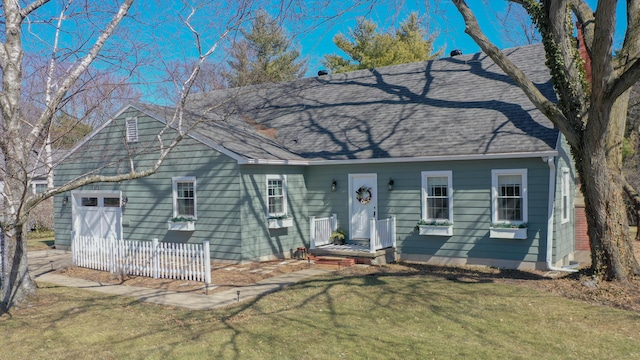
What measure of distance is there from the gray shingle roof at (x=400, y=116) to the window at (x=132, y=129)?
2.13 m

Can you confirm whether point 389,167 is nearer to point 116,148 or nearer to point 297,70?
point 116,148

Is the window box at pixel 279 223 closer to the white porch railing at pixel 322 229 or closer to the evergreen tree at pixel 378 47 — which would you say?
the white porch railing at pixel 322 229

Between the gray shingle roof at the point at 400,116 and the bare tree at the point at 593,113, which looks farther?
the gray shingle roof at the point at 400,116

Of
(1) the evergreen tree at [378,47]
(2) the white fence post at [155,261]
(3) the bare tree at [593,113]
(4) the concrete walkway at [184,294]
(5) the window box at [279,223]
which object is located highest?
(1) the evergreen tree at [378,47]

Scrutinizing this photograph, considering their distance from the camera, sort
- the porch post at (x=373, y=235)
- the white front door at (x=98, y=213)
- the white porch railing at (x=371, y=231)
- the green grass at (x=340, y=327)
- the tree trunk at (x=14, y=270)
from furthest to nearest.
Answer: the white front door at (x=98, y=213) < the white porch railing at (x=371, y=231) < the porch post at (x=373, y=235) < the tree trunk at (x=14, y=270) < the green grass at (x=340, y=327)

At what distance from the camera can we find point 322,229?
1505cm

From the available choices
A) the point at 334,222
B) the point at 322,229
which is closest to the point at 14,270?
the point at 322,229

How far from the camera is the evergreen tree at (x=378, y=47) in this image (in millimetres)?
34031

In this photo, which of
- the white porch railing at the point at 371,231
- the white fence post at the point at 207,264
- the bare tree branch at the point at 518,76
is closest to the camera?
the bare tree branch at the point at 518,76

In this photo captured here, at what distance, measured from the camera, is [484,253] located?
43.2 feet

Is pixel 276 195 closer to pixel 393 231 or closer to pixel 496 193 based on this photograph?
pixel 393 231

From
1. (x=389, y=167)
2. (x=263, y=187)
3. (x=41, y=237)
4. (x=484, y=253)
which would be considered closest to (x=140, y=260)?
(x=263, y=187)

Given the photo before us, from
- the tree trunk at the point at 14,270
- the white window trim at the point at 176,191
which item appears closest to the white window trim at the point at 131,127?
the white window trim at the point at 176,191

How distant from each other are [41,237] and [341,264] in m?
16.1
